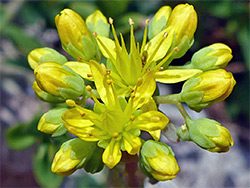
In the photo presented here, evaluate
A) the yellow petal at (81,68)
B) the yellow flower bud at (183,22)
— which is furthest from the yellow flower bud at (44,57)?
the yellow flower bud at (183,22)

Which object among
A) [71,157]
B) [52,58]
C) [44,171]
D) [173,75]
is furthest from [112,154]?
[44,171]

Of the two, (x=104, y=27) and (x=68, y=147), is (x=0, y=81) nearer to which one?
(x=104, y=27)

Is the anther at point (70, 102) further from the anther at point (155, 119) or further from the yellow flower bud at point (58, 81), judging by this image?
the anther at point (155, 119)

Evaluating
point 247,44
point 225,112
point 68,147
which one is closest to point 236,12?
point 247,44

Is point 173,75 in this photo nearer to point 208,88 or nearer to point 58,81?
point 208,88

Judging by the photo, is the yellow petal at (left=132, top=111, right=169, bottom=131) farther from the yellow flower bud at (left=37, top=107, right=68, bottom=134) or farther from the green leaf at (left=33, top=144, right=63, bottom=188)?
the green leaf at (left=33, top=144, right=63, bottom=188)

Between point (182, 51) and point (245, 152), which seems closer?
point (182, 51)
